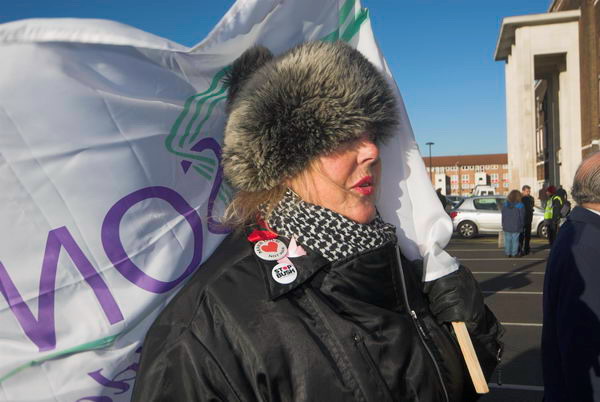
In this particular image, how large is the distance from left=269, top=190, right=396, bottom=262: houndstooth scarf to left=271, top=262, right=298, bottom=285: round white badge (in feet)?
0.36

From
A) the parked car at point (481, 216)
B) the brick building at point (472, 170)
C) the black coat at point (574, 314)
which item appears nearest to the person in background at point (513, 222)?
the parked car at point (481, 216)

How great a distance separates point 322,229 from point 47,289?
0.76 metres

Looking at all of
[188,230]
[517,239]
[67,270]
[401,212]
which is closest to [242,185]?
[188,230]

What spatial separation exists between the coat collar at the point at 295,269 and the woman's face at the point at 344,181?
18 centimetres

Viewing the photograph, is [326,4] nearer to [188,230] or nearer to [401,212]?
[401,212]

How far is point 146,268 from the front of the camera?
1453 millimetres

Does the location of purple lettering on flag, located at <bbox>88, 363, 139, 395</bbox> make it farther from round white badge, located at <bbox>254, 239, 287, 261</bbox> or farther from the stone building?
the stone building

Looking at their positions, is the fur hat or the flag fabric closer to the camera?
the flag fabric

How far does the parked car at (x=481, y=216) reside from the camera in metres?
16.3

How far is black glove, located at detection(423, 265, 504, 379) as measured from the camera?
170 cm

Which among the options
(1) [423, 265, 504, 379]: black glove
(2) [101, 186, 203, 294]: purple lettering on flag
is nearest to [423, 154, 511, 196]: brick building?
(1) [423, 265, 504, 379]: black glove

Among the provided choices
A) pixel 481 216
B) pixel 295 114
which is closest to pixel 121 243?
pixel 295 114

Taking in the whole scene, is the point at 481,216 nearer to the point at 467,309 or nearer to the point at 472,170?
the point at 467,309

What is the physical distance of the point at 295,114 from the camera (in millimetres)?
1493
